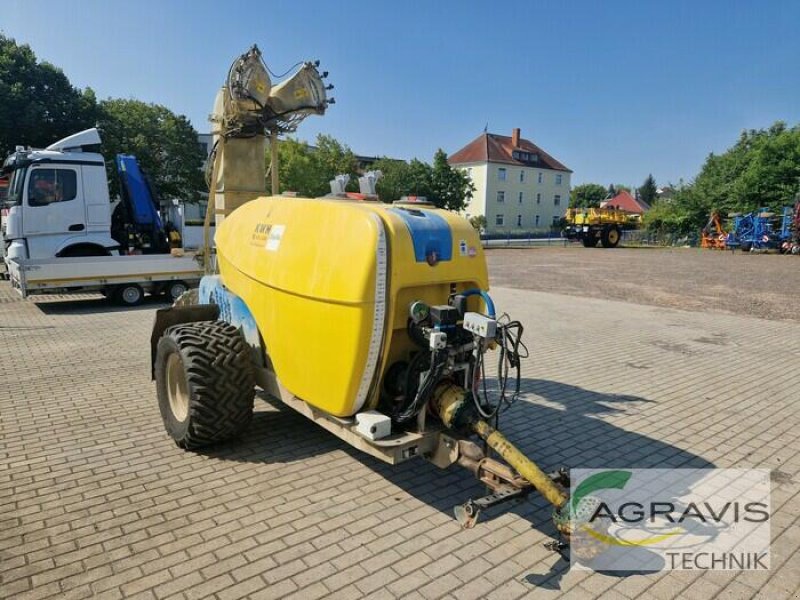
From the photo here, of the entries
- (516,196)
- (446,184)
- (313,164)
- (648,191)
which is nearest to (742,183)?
(446,184)

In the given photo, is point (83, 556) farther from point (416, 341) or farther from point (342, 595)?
point (416, 341)

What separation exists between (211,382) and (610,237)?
129 feet

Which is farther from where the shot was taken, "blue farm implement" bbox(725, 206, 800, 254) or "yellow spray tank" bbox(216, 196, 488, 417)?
"blue farm implement" bbox(725, 206, 800, 254)

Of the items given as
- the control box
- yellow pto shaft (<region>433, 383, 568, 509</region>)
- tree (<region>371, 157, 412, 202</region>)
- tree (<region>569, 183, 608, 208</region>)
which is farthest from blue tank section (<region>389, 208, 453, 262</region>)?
tree (<region>569, 183, 608, 208</region>)

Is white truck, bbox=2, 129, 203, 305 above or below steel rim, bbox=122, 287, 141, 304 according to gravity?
above

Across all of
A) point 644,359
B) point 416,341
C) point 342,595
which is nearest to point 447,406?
point 416,341

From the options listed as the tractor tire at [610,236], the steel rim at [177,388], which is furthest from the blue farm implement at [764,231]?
the steel rim at [177,388]

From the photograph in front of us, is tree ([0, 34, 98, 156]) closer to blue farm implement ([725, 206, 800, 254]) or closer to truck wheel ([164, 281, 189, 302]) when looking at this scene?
truck wheel ([164, 281, 189, 302])

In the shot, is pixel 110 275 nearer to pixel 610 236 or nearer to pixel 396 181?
pixel 396 181

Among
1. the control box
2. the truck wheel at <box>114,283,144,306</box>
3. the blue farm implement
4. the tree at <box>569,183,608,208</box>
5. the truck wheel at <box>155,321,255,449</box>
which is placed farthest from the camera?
the tree at <box>569,183,608,208</box>

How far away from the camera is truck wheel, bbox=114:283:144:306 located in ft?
39.5

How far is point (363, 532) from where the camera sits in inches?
138

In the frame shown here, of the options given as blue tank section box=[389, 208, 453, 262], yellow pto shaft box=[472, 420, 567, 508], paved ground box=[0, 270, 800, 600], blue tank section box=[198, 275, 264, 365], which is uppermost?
blue tank section box=[389, 208, 453, 262]

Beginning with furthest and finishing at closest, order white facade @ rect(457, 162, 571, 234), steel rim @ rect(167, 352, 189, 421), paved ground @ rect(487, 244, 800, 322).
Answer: white facade @ rect(457, 162, 571, 234) < paved ground @ rect(487, 244, 800, 322) < steel rim @ rect(167, 352, 189, 421)
